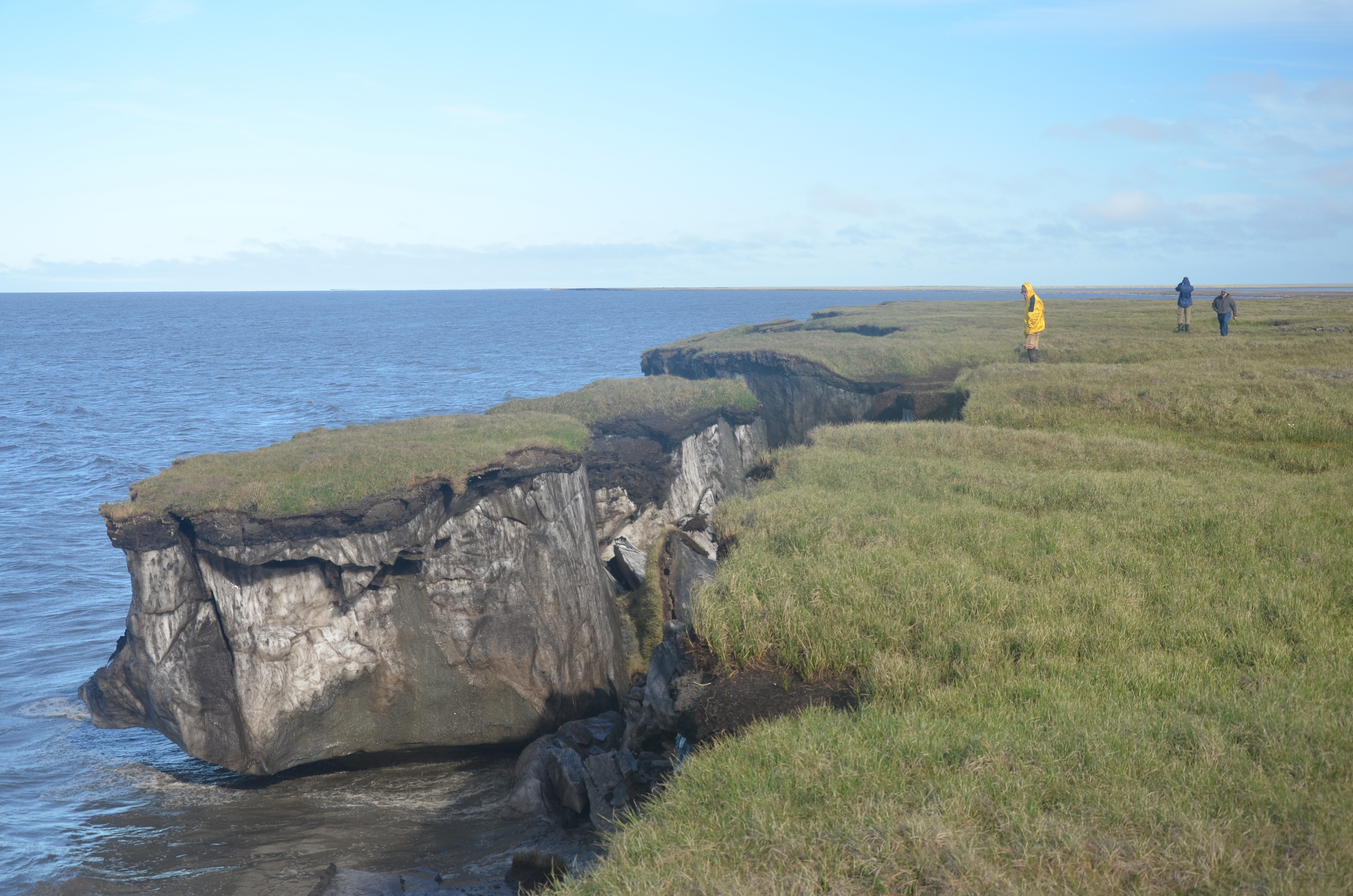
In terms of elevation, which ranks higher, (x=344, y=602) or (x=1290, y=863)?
(x=1290, y=863)

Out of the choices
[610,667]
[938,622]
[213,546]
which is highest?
[938,622]

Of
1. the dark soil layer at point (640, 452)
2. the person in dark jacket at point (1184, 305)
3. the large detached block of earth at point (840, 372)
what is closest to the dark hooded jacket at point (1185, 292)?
the person in dark jacket at point (1184, 305)

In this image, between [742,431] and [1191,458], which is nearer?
[1191,458]

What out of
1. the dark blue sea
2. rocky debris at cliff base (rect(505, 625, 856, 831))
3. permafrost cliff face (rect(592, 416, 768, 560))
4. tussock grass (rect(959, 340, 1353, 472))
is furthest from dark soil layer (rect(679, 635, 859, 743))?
permafrost cliff face (rect(592, 416, 768, 560))

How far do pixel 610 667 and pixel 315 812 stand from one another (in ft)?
23.2

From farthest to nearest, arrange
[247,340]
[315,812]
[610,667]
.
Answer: [247,340], [610,667], [315,812]

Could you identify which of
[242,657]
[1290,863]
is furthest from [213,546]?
[1290,863]

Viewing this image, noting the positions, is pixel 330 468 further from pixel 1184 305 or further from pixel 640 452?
pixel 1184 305

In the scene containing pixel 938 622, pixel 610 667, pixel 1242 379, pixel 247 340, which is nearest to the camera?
pixel 938 622

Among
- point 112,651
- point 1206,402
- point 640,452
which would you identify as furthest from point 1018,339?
point 112,651

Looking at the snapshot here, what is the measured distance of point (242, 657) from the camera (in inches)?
665

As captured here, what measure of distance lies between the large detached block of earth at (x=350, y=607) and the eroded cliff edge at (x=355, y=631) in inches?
1.3

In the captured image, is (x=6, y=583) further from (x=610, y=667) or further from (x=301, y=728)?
(x=610, y=667)

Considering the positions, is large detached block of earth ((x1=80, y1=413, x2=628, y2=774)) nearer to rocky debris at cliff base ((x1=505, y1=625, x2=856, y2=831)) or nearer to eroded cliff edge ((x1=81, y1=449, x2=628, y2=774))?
eroded cliff edge ((x1=81, y1=449, x2=628, y2=774))
